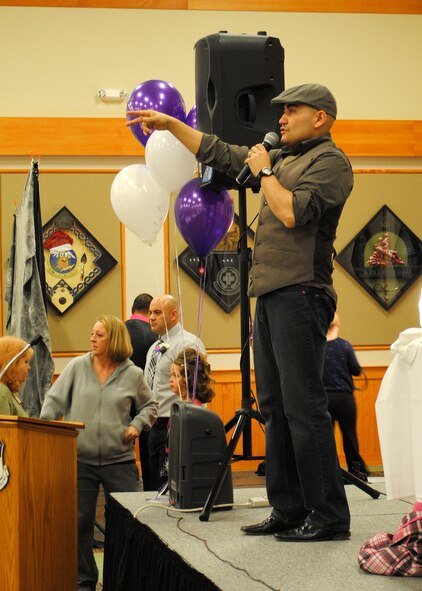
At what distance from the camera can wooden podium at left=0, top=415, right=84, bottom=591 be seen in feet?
11.3

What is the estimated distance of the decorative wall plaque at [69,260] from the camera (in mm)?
7898

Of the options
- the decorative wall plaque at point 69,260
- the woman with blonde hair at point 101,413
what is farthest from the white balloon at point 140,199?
the decorative wall plaque at point 69,260

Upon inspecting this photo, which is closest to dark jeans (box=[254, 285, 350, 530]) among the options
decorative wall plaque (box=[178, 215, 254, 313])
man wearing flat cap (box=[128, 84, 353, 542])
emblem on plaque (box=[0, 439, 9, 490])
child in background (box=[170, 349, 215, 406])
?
man wearing flat cap (box=[128, 84, 353, 542])

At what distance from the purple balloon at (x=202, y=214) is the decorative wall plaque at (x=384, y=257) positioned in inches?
163

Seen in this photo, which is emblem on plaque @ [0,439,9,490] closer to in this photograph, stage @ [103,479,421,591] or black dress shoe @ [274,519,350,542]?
stage @ [103,479,421,591]

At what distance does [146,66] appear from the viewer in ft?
26.8

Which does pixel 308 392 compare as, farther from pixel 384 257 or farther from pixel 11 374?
pixel 384 257

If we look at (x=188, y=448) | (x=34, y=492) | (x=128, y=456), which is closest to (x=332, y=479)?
(x=188, y=448)

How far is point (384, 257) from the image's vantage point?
841 centimetres

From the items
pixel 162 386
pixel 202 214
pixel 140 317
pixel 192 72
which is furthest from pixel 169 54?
pixel 202 214

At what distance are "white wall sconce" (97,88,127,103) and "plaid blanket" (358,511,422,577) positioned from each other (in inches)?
242

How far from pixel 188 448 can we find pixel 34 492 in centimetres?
65

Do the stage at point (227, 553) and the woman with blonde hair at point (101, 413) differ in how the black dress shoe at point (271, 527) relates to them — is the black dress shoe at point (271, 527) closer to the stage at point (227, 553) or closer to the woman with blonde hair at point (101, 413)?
the stage at point (227, 553)

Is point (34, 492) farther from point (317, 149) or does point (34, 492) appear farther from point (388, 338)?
point (388, 338)
